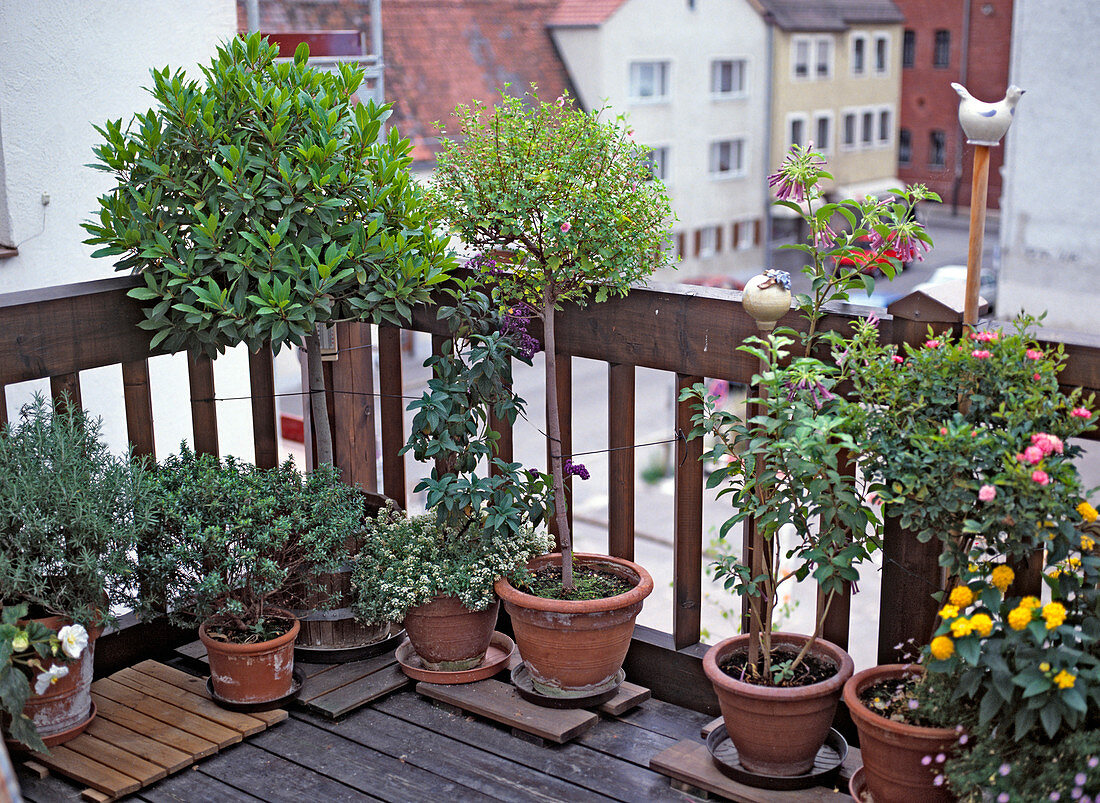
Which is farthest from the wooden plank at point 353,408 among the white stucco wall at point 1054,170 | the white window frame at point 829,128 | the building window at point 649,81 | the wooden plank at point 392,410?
the white window frame at point 829,128

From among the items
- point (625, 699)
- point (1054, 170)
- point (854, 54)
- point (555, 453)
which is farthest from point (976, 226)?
point (854, 54)

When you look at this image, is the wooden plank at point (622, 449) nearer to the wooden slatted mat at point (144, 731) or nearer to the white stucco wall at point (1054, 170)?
the wooden slatted mat at point (144, 731)

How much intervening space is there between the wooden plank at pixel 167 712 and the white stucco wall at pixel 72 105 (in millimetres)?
1956

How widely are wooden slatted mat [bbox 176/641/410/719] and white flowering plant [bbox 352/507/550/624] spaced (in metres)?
0.13

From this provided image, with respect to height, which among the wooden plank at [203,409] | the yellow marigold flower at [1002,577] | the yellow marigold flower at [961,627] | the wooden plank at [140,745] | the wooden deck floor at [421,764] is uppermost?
the wooden plank at [203,409]

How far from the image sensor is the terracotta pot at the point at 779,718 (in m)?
2.24

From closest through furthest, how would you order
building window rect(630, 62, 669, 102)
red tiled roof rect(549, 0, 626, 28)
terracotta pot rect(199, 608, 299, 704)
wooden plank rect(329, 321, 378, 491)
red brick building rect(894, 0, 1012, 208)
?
1. terracotta pot rect(199, 608, 299, 704)
2. wooden plank rect(329, 321, 378, 491)
3. red tiled roof rect(549, 0, 626, 28)
4. building window rect(630, 62, 669, 102)
5. red brick building rect(894, 0, 1012, 208)

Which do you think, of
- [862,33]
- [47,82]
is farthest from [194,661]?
[862,33]

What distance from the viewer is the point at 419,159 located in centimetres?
1800

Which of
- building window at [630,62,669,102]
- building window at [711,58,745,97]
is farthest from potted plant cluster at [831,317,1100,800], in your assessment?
building window at [711,58,745,97]

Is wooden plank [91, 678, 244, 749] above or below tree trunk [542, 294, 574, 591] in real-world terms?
below

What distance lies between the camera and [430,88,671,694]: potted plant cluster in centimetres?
247

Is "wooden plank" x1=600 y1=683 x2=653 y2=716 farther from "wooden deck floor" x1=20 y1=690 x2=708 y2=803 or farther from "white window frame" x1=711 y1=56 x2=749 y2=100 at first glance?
"white window frame" x1=711 y1=56 x2=749 y2=100

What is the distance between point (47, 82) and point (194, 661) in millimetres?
2707
